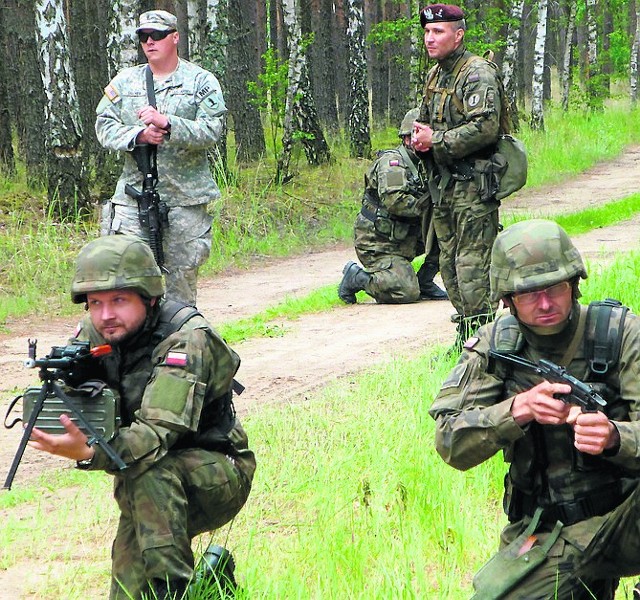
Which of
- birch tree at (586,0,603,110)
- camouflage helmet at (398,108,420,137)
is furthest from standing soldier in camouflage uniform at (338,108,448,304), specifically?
birch tree at (586,0,603,110)

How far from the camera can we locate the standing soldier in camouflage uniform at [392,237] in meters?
9.02

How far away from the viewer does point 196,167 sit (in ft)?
22.9

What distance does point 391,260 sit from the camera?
930cm

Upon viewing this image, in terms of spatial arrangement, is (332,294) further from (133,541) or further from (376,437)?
(133,541)

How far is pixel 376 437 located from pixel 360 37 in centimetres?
1341

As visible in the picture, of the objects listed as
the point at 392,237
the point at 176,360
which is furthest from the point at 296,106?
the point at 176,360

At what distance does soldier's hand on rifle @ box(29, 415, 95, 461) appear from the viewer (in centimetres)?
332

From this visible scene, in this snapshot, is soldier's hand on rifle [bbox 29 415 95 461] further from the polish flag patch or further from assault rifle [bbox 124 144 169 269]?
assault rifle [bbox 124 144 169 269]

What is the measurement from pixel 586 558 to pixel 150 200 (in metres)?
4.14

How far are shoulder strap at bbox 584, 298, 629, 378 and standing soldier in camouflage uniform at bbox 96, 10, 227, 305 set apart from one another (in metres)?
3.89

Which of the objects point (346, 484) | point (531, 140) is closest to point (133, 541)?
point (346, 484)

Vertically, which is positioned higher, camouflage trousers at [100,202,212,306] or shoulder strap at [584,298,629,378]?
shoulder strap at [584,298,629,378]

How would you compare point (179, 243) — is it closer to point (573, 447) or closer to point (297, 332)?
point (297, 332)

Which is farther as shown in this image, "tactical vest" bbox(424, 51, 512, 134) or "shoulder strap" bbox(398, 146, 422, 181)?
"shoulder strap" bbox(398, 146, 422, 181)
